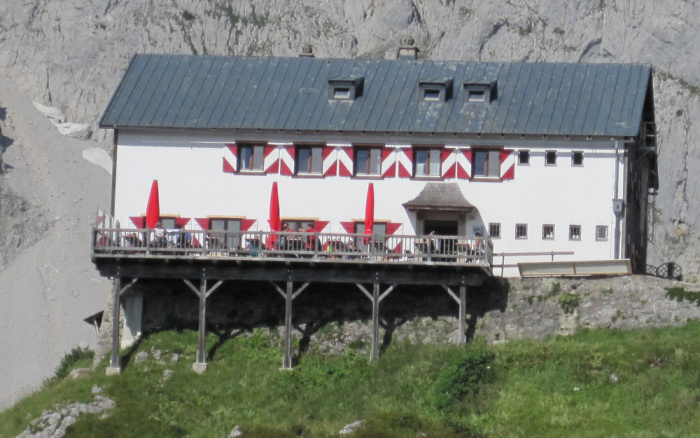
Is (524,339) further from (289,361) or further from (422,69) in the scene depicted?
(422,69)

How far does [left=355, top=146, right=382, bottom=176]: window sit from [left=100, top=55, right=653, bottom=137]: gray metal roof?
79cm

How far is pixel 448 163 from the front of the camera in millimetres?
51438

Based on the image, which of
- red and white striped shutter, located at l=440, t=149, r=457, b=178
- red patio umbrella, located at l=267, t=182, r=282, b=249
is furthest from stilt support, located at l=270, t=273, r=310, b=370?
red and white striped shutter, located at l=440, t=149, r=457, b=178

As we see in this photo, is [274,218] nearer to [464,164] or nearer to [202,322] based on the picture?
[202,322]

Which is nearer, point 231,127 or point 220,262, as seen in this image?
point 220,262

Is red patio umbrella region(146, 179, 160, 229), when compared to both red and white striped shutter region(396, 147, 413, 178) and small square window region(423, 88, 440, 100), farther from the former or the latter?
small square window region(423, 88, 440, 100)

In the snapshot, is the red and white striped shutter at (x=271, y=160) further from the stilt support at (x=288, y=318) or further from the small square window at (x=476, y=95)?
the small square window at (x=476, y=95)

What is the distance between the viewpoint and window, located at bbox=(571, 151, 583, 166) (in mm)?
51031

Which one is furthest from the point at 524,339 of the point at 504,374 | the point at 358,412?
the point at 358,412

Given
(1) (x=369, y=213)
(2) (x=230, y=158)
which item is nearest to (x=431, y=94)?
(1) (x=369, y=213)

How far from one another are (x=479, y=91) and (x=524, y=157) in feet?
10.9

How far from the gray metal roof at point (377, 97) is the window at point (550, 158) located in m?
0.74

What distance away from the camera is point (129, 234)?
49594 millimetres

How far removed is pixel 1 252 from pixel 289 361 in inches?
3819
